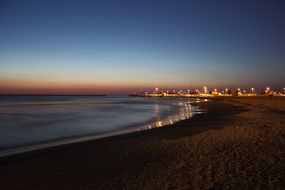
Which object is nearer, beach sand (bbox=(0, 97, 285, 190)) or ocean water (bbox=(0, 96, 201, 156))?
beach sand (bbox=(0, 97, 285, 190))

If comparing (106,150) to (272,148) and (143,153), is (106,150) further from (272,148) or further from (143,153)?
(272,148)

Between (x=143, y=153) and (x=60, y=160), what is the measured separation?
302 cm

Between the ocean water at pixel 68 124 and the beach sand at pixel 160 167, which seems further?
the ocean water at pixel 68 124

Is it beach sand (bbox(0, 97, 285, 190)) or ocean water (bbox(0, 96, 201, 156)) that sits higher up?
beach sand (bbox(0, 97, 285, 190))

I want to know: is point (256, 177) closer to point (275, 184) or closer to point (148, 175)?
point (275, 184)

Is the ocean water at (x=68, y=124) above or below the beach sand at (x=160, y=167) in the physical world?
below

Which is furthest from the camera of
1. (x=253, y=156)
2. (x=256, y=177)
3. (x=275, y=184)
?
(x=253, y=156)

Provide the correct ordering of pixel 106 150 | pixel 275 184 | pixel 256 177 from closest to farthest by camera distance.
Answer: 1. pixel 275 184
2. pixel 256 177
3. pixel 106 150

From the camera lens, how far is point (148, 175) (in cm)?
769

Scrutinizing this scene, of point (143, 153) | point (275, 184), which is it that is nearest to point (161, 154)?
point (143, 153)

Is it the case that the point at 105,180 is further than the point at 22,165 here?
No

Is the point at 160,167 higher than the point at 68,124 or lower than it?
higher

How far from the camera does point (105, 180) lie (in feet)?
24.4

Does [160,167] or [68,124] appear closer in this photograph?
[160,167]
